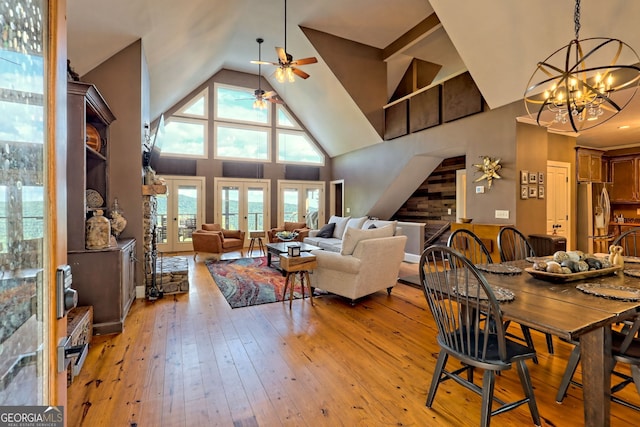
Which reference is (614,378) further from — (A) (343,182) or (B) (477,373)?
(A) (343,182)

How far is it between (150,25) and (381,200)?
19.1 feet

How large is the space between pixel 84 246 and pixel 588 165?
26.5ft

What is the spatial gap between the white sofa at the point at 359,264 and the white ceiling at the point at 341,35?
9.83ft

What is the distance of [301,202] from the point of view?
9773mm

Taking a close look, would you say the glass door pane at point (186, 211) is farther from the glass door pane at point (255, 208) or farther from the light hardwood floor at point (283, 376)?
the light hardwood floor at point (283, 376)

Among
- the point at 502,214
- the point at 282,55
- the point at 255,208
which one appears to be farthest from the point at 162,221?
the point at 502,214

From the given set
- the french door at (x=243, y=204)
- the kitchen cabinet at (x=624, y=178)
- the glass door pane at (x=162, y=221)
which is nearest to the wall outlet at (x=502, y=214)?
the kitchen cabinet at (x=624, y=178)

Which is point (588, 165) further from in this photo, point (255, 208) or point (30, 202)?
point (255, 208)

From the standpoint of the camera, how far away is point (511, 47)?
4035 mm

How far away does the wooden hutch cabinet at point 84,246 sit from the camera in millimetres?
2732

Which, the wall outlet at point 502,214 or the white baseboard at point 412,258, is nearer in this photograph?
the wall outlet at point 502,214

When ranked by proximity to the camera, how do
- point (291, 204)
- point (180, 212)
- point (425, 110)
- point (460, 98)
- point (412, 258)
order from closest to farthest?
point (460, 98) < point (425, 110) < point (412, 258) < point (180, 212) < point (291, 204)

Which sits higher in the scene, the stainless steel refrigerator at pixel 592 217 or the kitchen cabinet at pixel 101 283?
the stainless steel refrigerator at pixel 592 217

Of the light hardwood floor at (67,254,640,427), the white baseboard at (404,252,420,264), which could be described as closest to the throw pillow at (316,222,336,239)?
the white baseboard at (404,252,420,264)
